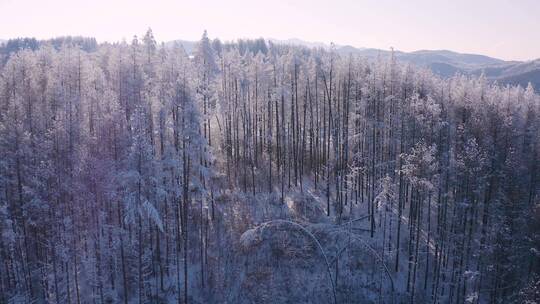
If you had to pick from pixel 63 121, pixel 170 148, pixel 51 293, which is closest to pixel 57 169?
pixel 63 121

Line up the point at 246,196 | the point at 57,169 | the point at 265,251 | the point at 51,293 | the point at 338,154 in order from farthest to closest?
the point at 338,154 < the point at 246,196 < the point at 265,251 < the point at 51,293 < the point at 57,169

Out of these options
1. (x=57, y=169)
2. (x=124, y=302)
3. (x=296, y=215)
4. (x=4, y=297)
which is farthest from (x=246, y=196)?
(x=4, y=297)

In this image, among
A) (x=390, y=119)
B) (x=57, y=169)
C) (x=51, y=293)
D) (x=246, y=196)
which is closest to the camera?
(x=57, y=169)

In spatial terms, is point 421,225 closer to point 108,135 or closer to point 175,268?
point 175,268

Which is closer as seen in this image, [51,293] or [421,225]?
[51,293]

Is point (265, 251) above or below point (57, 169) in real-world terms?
below

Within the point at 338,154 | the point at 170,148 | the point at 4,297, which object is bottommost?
the point at 4,297
